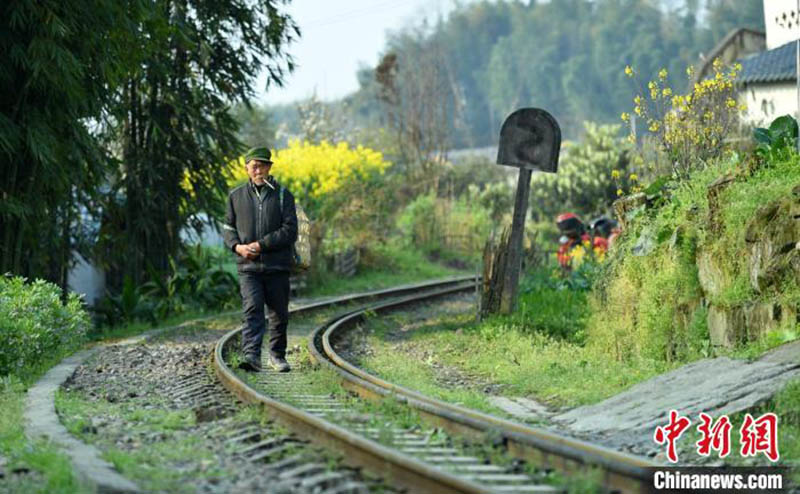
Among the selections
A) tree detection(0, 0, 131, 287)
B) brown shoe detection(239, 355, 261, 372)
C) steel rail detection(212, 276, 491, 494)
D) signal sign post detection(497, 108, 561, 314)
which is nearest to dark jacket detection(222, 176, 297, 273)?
brown shoe detection(239, 355, 261, 372)

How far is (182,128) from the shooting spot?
23.0 metres

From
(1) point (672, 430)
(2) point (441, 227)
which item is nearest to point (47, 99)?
(1) point (672, 430)

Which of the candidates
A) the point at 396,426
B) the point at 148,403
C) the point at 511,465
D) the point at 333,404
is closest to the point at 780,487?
the point at 511,465

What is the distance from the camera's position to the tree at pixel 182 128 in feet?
73.8

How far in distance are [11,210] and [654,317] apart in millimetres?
8436

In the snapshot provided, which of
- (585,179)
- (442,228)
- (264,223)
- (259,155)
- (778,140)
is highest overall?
(259,155)

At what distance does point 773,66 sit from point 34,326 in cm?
2774

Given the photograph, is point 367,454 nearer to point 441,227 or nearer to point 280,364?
point 280,364

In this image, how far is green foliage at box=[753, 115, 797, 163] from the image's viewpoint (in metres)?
11.2

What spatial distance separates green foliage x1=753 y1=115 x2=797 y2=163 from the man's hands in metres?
4.73

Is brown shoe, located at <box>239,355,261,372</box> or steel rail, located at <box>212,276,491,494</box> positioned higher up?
steel rail, located at <box>212,276,491,494</box>

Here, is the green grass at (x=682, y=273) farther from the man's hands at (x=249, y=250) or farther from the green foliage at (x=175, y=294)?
the green foliage at (x=175, y=294)

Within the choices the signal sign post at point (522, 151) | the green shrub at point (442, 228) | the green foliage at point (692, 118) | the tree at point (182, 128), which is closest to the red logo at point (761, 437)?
the green foliage at point (692, 118)

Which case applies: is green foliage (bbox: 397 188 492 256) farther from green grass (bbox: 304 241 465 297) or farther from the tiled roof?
the tiled roof
